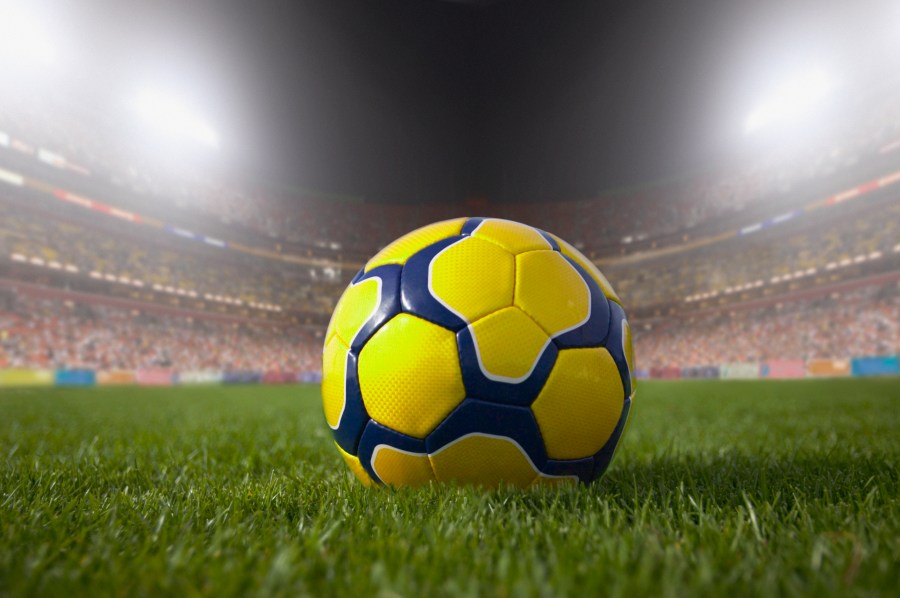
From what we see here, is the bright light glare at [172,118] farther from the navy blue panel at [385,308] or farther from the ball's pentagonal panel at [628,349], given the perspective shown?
the ball's pentagonal panel at [628,349]

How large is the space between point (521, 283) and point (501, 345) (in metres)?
0.21

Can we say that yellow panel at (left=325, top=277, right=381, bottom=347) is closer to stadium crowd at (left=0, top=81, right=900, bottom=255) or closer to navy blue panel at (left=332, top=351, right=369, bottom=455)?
navy blue panel at (left=332, top=351, right=369, bottom=455)

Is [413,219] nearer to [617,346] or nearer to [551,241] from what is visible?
[551,241]

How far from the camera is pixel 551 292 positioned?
1479 mm

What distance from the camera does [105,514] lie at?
126 centimetres

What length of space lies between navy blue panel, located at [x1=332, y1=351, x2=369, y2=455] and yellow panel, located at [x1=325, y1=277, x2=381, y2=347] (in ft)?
0.26

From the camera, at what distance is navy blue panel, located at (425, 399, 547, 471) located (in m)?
1.37

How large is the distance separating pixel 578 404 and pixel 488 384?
287 millimetres

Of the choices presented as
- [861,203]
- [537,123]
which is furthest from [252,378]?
[861,203]

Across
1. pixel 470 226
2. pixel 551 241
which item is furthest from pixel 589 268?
pixel 470 226

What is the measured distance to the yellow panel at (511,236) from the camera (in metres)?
1.58

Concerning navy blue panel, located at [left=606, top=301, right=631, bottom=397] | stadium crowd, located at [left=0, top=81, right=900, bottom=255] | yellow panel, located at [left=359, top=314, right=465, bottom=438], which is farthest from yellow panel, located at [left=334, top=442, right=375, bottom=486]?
stadium crowd, located at [left=0, top=81, right=900, bottom=255]

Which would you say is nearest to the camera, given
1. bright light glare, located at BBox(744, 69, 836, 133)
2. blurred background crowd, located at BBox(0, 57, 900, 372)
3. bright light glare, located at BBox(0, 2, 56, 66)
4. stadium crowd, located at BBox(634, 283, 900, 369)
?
stadium crowd, located at BBox(634, 283, 900, 369)

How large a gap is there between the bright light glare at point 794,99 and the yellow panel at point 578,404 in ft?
110
